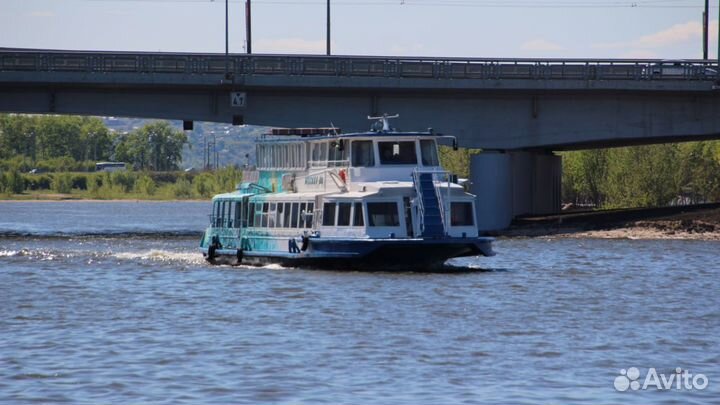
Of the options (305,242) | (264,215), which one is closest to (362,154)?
(305,242)

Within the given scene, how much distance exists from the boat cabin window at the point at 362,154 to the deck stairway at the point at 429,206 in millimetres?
2485

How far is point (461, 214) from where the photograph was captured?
50.3 m

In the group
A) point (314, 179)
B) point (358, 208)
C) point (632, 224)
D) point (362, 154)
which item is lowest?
point (632, 224)

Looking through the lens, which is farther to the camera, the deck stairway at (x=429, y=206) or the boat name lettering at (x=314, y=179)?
the boat name lettering at (x=314, y=179)

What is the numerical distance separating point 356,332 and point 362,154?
16.9m

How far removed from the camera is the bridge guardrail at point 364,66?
7512 cm

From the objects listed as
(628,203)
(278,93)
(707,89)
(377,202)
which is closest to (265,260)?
(377,202)

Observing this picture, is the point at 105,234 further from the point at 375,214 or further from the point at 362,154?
the point at 375,214

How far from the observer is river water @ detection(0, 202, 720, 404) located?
27.4 m

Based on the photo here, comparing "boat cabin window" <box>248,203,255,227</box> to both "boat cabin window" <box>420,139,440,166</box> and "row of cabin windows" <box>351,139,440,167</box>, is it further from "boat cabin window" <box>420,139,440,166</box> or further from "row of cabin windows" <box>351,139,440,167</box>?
"boat cabin window" <box>420,139,440,166</box>

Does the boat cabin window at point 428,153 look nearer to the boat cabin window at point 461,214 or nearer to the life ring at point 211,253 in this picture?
the boat cabin window at point 461,214

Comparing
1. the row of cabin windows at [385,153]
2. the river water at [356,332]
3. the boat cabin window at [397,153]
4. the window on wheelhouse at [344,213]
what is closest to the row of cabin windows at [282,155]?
the row of cabin windows at [385,153]

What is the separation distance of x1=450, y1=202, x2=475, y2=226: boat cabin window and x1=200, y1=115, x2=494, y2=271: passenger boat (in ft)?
0.10

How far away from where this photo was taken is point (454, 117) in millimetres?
78812
